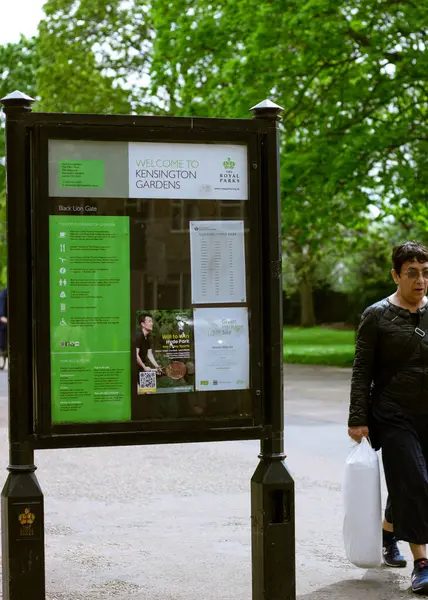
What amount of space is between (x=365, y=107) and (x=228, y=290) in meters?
19.3

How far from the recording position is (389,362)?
6035mm

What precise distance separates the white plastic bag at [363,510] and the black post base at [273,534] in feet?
2.78

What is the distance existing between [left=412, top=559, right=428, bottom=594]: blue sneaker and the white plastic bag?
0.20m

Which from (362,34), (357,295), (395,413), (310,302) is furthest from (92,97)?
(395,413)

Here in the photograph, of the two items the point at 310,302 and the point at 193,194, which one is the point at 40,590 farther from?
the point at 310,302

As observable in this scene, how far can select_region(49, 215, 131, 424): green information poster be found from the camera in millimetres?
4832

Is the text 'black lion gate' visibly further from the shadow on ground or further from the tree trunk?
the tree trunk

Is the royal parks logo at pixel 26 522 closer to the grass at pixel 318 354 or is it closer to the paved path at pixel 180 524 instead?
the paved path at pixel 180 524

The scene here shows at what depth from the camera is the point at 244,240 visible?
5086 millimetres

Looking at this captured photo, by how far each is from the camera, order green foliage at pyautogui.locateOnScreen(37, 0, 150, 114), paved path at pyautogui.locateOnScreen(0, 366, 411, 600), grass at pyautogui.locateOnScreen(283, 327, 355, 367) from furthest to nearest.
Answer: green foliage at pyautogui.locateOnScreen(37, 0, 150, 114) < grass at pyautogui.locateOnScreen(283, 327, 355, 367) < paved path at pyautogui.locateOnScreen(0, 366, 411, 600)

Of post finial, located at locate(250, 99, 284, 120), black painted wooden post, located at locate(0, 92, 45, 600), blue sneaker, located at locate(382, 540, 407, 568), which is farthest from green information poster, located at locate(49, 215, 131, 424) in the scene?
blue sneaker, located at locate(382, 540, 407, 568)

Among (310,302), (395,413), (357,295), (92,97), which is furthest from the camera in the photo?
(310,302)

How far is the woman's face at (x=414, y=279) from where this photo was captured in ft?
19.7

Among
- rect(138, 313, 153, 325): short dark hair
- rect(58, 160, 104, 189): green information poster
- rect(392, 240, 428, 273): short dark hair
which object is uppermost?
rect(58, 160, 104, 189): green information poster
